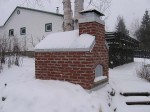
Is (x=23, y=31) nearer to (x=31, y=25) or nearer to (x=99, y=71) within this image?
(x=31, y=25)

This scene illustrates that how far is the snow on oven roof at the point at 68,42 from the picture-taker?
→ 6.18 metres

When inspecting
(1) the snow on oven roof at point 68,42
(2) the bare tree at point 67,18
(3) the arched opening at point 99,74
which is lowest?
(3) the arched opening at point 99,74

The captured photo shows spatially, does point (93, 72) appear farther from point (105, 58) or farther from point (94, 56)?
point (105, 58)

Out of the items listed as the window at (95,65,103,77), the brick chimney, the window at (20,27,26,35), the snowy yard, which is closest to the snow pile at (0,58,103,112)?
the snowy yard

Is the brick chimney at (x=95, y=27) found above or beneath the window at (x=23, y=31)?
beneath

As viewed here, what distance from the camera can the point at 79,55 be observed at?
6.22 m

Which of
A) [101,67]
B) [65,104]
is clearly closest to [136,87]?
[101,67]

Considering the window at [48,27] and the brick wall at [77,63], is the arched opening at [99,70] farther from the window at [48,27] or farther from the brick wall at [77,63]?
the window at [48,27]

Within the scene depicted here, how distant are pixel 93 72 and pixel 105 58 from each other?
1.34m

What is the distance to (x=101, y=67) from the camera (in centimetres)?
715

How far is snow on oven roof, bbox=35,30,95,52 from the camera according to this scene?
20.3 feet

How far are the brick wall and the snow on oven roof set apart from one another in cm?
14

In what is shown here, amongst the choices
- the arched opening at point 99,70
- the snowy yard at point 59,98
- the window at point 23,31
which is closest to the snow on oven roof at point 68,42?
the arched opening at point 99,70

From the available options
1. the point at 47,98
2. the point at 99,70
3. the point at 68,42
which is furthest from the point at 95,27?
the point at 47,98
